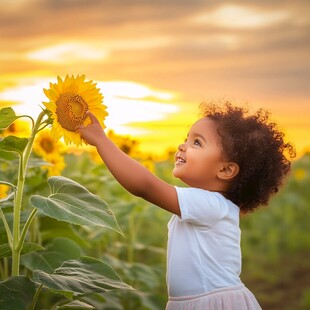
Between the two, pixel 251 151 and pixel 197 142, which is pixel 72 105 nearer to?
pixel 197 142

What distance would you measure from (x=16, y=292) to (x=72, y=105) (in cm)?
49

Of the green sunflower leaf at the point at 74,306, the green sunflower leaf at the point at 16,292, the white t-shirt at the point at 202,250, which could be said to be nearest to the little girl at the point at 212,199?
the white t-shirt at the point at 202,250

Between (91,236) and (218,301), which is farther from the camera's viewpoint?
(91,236)

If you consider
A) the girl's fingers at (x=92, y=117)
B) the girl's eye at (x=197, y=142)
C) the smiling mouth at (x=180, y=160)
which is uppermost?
the girl's fingers at (x=92, y=117)

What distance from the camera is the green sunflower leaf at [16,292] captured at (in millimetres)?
1913

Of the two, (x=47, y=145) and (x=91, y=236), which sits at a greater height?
(x=47, y=145)

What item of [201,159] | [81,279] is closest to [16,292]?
[81,279]

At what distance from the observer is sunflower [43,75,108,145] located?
2.01m

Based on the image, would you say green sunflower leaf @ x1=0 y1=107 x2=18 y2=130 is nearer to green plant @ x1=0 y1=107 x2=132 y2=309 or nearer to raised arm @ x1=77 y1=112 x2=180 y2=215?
green plant @ x1=0 y1=107 x2=132 y2=309

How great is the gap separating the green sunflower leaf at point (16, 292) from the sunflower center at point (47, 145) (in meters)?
1.58

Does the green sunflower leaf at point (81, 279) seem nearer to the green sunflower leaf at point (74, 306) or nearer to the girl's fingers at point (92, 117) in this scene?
the green sunflower leaf at point (74, 306)

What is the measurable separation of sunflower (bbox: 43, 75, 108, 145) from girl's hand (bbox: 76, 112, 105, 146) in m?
0.01

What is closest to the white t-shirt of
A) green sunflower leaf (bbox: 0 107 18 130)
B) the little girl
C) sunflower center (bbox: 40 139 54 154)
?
the little girl

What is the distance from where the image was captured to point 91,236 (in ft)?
12.0
